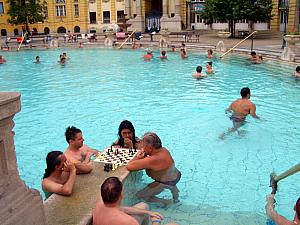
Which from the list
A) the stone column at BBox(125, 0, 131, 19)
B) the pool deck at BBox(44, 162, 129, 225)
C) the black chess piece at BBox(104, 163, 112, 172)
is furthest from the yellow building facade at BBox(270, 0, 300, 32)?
the pool deck at BBox(44, 162, 129, 225)

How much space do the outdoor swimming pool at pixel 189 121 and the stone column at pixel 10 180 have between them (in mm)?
2533

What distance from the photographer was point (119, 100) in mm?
13398

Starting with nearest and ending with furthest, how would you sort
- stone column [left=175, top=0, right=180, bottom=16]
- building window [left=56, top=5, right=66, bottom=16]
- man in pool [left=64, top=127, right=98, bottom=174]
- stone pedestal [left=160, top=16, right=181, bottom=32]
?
man in pool [left=64, top=127, right=98, bottom=174], stone pedestal [left=160, top=16, right=181, bottom=32], stone column [left=175, top=0, right=180, bottom=16], building window [left=56, top=5, right=66, bottom=16]

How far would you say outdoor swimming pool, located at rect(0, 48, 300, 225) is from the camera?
6.19m

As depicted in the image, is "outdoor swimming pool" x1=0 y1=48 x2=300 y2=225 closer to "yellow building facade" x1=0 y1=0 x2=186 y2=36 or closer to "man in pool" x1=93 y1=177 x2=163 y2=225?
"man in pool" x1=93 y1=177 x2=163 y2=225

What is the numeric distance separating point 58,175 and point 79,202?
62cm

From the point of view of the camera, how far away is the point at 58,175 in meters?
5.09

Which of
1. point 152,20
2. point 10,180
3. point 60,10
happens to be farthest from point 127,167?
point 60,10

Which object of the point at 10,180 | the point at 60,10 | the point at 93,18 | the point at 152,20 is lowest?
the point at 10,180

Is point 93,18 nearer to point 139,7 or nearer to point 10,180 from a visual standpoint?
point 139,7

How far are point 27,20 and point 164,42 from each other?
18133mm

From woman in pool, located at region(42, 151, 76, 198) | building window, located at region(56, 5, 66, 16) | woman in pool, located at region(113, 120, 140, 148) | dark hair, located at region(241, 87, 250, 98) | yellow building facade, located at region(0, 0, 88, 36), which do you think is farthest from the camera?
building window, located at region(56, 5, 66, 16)

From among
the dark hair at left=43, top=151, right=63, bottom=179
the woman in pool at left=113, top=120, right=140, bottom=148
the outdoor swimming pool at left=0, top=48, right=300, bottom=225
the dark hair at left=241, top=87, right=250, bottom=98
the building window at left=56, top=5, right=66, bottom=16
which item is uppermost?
the building window at left=56, top=5, right=66, bottom=16

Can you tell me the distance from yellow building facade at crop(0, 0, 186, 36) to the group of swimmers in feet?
135
